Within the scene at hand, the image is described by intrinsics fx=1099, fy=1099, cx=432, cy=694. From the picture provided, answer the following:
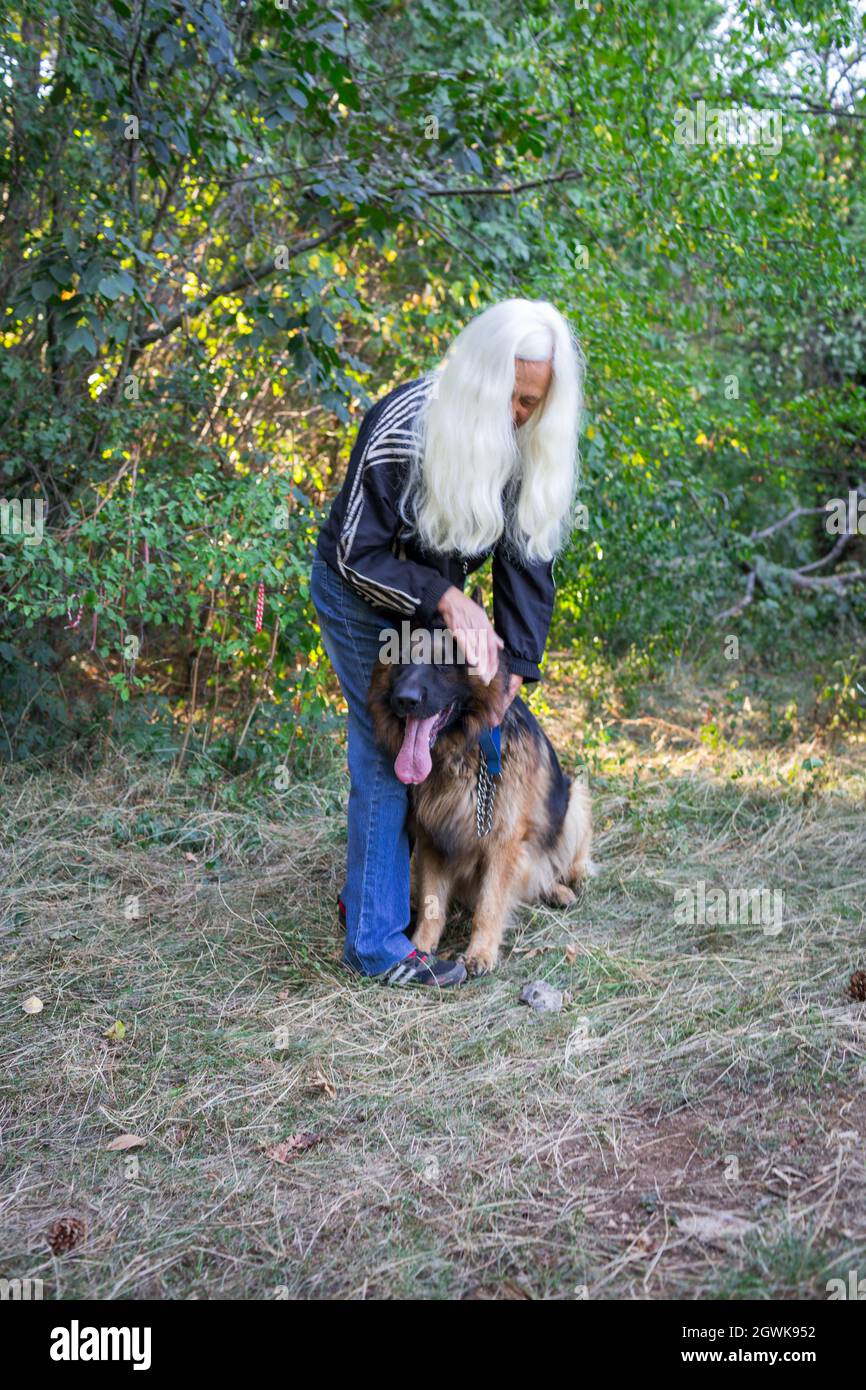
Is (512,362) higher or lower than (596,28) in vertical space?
lower

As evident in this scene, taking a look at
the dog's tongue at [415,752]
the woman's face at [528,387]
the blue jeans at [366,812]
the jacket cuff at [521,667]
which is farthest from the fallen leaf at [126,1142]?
the woman's face at [528,387]

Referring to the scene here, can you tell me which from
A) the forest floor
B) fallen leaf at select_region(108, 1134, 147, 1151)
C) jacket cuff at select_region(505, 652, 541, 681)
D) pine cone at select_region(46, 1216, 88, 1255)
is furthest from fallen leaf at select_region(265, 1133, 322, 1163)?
jacket cuff at select_region(505, 652, 541, 681)

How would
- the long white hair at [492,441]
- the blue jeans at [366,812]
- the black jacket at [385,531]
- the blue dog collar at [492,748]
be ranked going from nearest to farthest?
the long white hair at [492,441] < the black jacket at [385,531] < the blue jeans at [366,812] < the blue dog collar at [492,748]

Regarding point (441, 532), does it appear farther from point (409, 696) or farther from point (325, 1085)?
point (325, 1085)

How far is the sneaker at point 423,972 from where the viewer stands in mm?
3403

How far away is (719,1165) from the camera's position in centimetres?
232

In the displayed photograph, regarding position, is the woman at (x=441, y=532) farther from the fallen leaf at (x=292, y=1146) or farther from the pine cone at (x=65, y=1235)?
the pine cone at (x=65, y=1235)

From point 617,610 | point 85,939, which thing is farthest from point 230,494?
point 617,610

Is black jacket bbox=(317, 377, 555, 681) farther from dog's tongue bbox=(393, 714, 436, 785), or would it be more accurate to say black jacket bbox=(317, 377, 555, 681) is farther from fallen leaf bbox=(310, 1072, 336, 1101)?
fallen leaf bbox=(310, 1072, 336, 1101)

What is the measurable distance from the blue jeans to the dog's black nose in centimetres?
22

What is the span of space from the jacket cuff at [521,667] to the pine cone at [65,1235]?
191 cm

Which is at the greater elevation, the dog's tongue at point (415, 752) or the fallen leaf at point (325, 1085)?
the dog's tongue at point (415, 752)

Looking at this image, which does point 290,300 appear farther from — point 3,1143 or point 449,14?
point 3,1143
